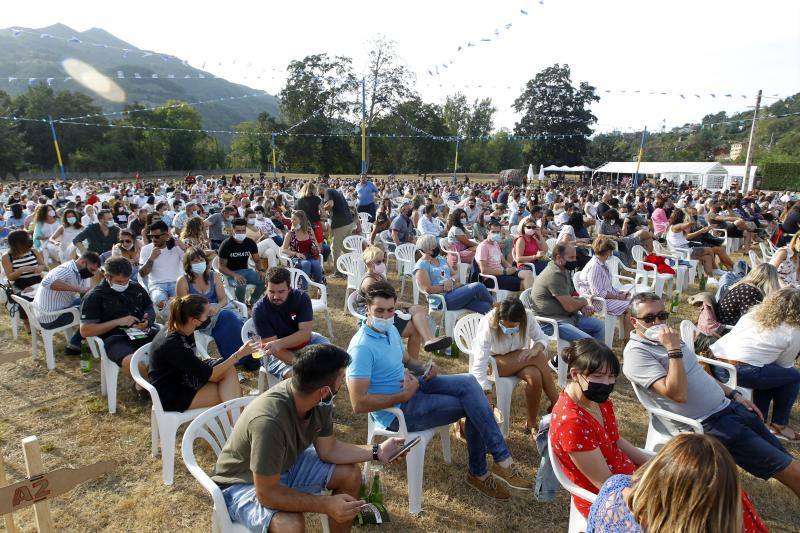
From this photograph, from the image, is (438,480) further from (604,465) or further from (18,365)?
(18,365)

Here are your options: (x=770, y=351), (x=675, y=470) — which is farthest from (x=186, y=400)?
(x=770, y=351)

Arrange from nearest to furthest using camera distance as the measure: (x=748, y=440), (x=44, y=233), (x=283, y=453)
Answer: (x=283, y=453) < (x=748, y=440) < (x=44, y=233)

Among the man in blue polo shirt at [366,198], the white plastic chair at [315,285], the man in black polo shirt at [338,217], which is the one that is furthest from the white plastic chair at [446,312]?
the man in blue polo shirt at [366,198]

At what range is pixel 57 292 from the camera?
4.64 metres

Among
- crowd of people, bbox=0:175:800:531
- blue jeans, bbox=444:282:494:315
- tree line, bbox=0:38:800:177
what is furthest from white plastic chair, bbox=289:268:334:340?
tree line, bbox=0:38:800:177

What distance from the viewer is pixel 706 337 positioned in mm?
3943

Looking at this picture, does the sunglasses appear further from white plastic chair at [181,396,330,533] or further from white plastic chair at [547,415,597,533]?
white plastic chair at [181,396,330,533]

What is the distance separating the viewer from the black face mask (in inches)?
89.5

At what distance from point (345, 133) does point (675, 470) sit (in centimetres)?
4586

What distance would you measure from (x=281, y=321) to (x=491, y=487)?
199 centimetres

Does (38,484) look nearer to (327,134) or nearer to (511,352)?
(511,352)

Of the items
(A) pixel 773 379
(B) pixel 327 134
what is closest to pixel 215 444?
(A) pixel 773 379

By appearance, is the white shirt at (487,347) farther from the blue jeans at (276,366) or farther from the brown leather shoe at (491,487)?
the blue jeans at (276,366)

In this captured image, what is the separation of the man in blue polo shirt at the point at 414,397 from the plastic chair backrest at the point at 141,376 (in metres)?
1.27
